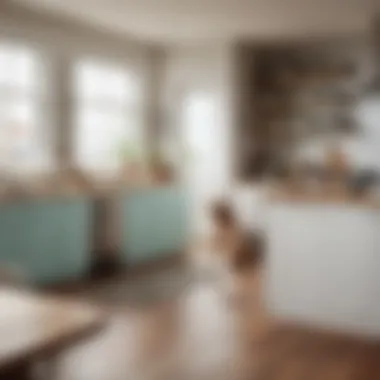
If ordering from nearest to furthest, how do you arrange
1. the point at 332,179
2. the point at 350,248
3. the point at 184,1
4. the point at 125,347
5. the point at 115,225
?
1. the point at 125,347
2. the point at 350,248
3. the point at 184,1
4. the point at 115,225
5. the point at 332,179

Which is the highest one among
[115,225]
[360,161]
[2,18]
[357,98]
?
[2,18]

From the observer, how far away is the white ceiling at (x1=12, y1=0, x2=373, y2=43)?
19.4 ft

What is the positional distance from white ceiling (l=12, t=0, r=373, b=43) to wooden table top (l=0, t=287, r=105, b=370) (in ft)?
14.5

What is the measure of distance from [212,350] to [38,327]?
231 centimetres

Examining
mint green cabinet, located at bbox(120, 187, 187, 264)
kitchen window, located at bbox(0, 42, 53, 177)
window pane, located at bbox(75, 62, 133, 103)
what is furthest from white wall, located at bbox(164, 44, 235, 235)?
kitchen window, located at bbox(0, 42, 53, 177)

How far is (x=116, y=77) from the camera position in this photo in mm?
7602

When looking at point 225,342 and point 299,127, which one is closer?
point 225,342

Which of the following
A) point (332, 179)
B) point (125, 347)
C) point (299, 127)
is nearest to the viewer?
point (125, 347)

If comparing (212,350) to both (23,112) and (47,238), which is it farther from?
(23,112)

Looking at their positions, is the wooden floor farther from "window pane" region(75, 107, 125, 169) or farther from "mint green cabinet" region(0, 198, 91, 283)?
"window pane" region(75, 107, 125, 169)

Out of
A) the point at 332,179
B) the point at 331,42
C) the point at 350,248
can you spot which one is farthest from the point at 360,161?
the point at 350,248

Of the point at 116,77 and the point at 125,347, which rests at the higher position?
the point at 116,77

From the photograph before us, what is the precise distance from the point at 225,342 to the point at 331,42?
481cm

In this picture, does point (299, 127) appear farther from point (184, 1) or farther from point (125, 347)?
point (125, 347)
